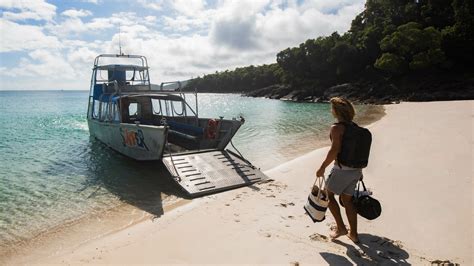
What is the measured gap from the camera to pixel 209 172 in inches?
357

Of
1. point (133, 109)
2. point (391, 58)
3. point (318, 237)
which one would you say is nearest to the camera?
point (318, 237)

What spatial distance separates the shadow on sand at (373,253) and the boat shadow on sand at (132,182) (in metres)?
3.99

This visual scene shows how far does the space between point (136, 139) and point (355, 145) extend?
811cm

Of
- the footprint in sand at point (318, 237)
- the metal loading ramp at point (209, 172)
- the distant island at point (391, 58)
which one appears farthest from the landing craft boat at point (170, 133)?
the distant island at point (391, 58)

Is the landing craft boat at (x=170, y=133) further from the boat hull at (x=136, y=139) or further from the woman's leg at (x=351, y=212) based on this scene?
the woman's leg at (x=351, y=212)

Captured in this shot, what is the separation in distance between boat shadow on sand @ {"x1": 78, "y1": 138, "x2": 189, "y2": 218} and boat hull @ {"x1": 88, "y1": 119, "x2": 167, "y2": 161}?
48 centimetres

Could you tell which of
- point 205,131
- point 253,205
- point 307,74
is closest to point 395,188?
point 253,205

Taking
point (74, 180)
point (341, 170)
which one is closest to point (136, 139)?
point (74, 180)

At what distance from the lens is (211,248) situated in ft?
17.0

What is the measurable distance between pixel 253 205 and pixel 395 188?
3270 mm

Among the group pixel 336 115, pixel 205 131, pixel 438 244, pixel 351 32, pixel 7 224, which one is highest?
pixel 351 32

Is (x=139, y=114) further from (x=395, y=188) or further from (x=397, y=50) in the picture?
(x=397, y=50)

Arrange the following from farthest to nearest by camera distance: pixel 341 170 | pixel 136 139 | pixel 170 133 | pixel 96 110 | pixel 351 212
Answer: pixel 96 110, pixel 170 133, pixel 136 139, pixel 351 212, pixel 341 170

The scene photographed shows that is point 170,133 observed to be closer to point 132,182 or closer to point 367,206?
point 132,182
